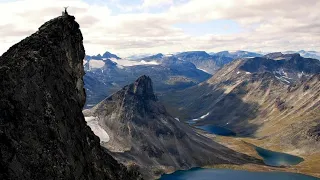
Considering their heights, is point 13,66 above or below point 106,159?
above

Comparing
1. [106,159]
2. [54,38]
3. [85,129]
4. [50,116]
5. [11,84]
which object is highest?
[54,38]

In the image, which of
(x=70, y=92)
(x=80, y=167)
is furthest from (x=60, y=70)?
(x=80, y=167)

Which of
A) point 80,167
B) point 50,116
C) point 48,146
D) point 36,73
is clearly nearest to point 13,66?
point 36,73

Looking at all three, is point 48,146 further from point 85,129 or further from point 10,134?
point 85,129

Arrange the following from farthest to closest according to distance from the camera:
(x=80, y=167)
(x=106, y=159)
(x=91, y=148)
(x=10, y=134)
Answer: (x=106, y=159) → (x=91, y=148) → (x=80, y=167) → (x=10, y=134)

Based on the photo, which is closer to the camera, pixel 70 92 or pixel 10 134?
pixel 10 134

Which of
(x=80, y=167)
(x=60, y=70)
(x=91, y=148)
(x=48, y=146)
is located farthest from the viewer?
(x=91, y=148)

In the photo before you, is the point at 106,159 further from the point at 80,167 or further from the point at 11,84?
the point at 11,84
